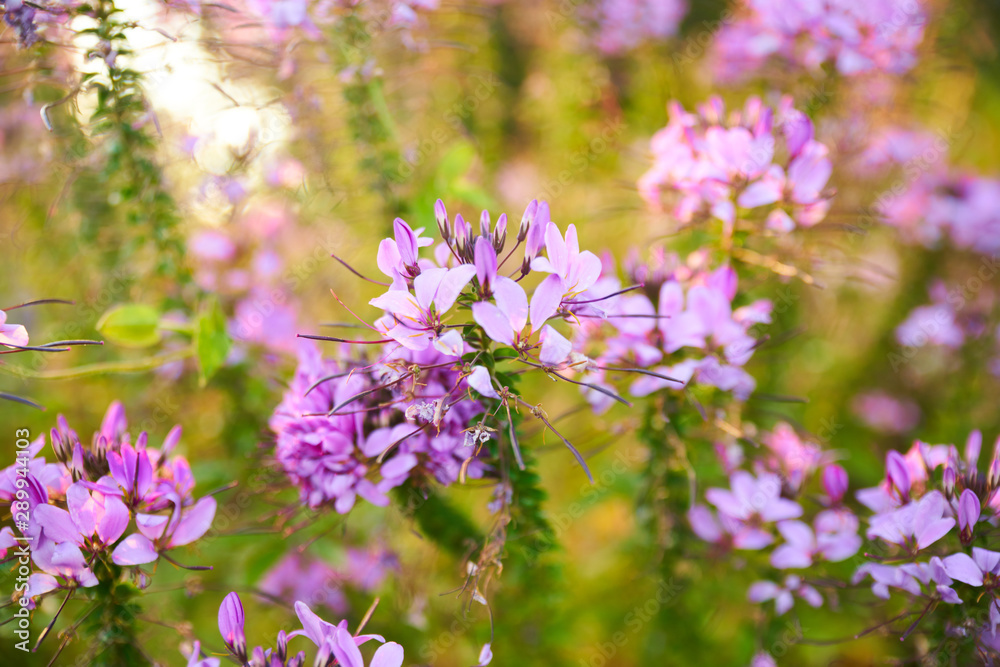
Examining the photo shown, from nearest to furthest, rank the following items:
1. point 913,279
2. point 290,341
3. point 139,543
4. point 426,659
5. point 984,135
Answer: point 139,543 → point 426,659 → point 290,341 → point 913,279 → point 984,135

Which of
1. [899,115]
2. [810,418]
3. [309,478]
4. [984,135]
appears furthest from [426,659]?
[984,135]

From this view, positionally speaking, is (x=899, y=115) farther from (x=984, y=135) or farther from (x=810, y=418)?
(x=984, y=135)


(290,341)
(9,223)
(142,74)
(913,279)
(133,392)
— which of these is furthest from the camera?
(913,279)

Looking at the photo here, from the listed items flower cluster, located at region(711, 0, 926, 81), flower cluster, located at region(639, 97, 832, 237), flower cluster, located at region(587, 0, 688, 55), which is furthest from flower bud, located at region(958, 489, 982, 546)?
flower cluster, located at region(587, 0, 688, 55)

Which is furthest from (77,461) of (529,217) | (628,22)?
(628,22)

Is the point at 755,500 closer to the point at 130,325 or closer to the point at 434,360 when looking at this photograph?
the point at 434,360

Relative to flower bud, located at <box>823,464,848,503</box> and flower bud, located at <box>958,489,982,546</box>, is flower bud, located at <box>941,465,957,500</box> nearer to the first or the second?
flower bud, located at <box>958,489,982,546</box>
